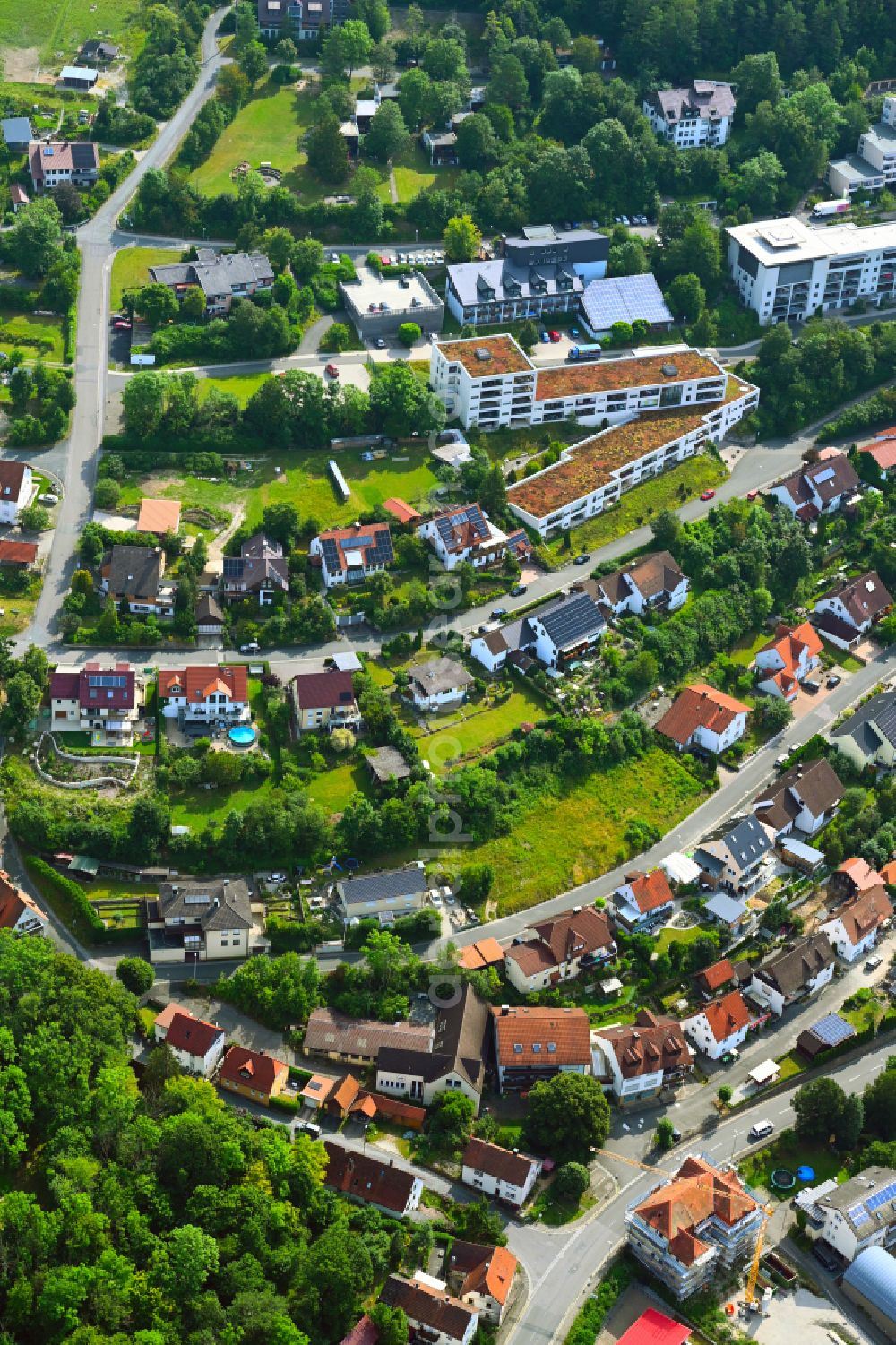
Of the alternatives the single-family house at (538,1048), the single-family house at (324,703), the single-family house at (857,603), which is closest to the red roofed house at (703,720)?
the single-family house at (857,603)

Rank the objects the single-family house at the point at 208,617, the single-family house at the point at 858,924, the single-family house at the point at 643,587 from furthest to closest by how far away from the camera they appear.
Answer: the single-family house at the point at 643,587 → the single-family house at the point at 208,617 → the single-family house at the point at 858,924

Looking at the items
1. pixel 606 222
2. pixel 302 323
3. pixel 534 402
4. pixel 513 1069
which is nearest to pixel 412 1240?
pixel 513 1069

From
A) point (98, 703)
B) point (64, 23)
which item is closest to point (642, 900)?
point (98, 703)

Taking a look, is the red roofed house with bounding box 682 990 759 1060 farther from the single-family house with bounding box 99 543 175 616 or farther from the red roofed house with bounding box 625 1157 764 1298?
the single-family house with bounding box 99 543 175 616

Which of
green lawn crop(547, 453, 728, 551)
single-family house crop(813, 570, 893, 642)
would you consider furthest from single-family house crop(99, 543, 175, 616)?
single-family house crop(813, 570, 893, 642)

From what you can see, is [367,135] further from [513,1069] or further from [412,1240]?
[412,1240]

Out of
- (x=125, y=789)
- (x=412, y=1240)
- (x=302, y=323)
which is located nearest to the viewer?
(x=412, y=1240)

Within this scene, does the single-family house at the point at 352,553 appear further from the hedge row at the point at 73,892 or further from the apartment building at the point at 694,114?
the apartment building at the point at 694,114

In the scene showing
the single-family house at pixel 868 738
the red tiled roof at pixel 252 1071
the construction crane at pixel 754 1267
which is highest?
the single-family house at pixel 868 738
